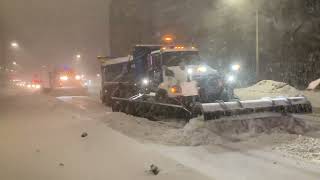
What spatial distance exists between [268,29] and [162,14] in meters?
40.3

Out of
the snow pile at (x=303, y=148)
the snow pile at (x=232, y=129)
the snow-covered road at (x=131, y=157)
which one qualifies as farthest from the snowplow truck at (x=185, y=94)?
the snow pile at (x=303, y=148)

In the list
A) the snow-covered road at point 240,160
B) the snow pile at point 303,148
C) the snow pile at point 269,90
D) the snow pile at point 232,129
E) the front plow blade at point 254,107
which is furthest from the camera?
the snow pile at point 269,90

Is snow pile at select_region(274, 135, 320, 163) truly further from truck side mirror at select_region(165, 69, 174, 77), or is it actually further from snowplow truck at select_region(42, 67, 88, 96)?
snowplow truck at select_region(42, 67, 88, 96)

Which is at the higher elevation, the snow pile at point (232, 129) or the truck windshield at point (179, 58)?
the truck windshield at point (179, 58)

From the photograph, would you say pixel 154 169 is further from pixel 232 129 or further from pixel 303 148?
pixel 232 129

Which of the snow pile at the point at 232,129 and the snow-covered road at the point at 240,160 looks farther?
the snow pile at the point at 232,129

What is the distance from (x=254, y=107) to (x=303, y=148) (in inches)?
128

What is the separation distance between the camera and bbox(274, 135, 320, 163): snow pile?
9336mm

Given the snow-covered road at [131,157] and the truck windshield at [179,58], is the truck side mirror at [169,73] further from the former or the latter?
the snow-covered road at [131,157]

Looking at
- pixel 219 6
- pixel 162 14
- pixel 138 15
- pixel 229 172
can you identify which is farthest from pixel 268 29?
pixel 138 15

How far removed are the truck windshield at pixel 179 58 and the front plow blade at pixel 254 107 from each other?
4229 millimetres

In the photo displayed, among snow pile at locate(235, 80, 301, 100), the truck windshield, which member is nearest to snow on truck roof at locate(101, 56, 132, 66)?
the truck windshield

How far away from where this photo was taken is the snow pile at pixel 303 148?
9336 mm

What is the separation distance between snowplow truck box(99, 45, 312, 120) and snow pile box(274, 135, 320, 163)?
2.47 meters
